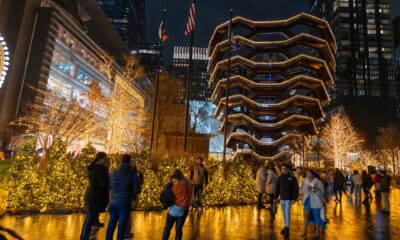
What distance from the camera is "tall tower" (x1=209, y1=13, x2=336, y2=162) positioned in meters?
48.5

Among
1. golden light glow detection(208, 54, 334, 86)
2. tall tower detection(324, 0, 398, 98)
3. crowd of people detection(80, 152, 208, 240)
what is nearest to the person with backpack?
crowd of people detection(80, 152, 208, 240)

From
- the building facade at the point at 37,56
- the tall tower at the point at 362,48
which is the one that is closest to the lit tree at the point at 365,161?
the building facade at the point at 37,56

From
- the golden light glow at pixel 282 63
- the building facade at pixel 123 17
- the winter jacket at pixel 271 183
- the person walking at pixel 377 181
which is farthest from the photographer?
the building facade at pixel 123 17

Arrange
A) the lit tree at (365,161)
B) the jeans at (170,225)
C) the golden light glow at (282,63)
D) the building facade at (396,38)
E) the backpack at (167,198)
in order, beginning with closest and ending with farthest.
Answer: the backpack at (167,198)
the jeans at (170,225)
the golden light glow at (282,63)
the lit tree at (365,161)
the building facade at (396,38)

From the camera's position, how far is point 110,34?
263ft

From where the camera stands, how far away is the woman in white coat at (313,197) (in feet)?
26.8

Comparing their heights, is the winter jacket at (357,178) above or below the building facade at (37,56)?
below

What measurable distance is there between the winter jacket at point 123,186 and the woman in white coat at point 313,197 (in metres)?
5.05

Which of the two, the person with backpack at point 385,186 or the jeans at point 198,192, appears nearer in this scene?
the jeans at point 198,192

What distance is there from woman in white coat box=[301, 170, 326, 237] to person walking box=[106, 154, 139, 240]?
5115 millimetres

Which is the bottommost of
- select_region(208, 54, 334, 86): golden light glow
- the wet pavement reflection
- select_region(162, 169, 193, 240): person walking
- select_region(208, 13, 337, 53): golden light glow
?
the wet pavement reflection

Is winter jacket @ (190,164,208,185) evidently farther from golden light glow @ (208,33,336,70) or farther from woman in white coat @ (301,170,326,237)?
golden light glow @ (208,33,336,70)

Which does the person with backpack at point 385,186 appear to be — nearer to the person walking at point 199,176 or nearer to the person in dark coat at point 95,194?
the person walking at point 199,176

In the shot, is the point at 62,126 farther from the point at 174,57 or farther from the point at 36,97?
the point at 174,57
